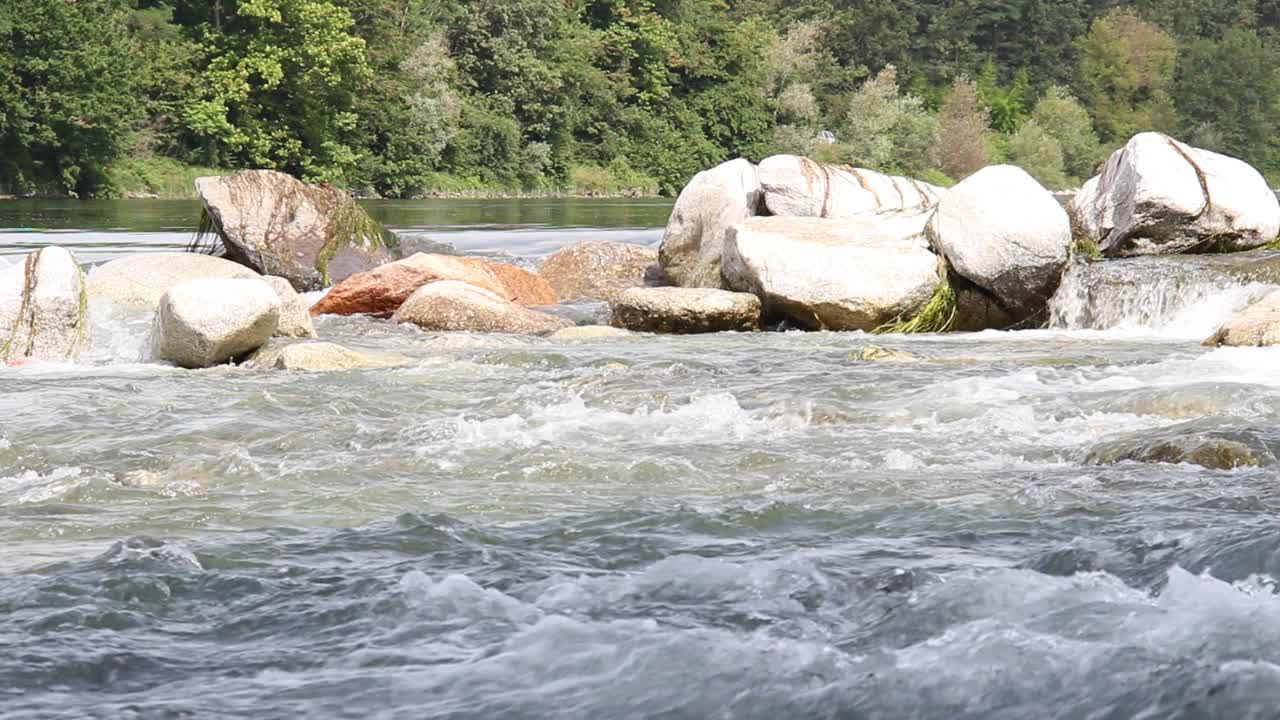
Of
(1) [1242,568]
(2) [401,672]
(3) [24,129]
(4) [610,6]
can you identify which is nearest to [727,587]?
(2) [401,672]

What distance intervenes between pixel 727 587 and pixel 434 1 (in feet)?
158

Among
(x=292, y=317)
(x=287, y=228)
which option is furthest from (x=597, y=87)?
(x=292, y=317)

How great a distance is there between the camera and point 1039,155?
6994 cm

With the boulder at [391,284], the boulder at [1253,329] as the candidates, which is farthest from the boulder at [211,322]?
the boulder at [1253,329]

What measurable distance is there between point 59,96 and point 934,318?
28458 millimetres

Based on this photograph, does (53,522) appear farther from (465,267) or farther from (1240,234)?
(1240,234)

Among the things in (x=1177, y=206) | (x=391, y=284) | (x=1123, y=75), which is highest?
(x=1123, y=75)

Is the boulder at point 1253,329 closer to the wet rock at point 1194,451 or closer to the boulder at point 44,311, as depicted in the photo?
the wet rock at point 1194,451

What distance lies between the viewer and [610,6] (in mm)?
56906

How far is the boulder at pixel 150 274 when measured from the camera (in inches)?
490

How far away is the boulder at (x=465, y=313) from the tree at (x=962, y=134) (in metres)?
51.9

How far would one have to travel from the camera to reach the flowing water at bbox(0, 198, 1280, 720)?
329 centimetres

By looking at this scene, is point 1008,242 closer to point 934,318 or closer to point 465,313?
point 934,318

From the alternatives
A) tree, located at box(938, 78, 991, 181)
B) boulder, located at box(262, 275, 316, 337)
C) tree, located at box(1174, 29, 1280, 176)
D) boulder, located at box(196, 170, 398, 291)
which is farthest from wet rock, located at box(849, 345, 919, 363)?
tree, located at box(1174, 29, 1280, 176)
